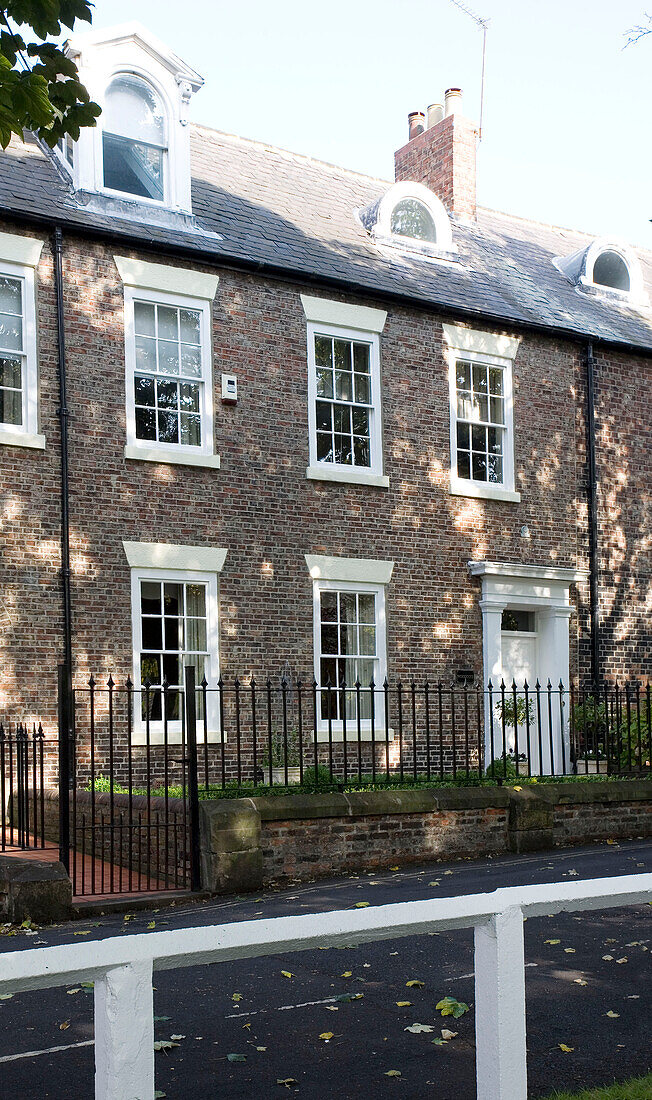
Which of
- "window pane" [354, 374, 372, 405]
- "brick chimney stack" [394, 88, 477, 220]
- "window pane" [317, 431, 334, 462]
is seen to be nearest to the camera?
"window pane" [317, 431, 334, 462]

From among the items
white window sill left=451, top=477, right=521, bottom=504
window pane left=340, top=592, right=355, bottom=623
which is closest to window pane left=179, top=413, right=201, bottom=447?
window pane left=340, top=592, right=355, bottom=623

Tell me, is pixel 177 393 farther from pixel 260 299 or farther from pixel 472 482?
pixel 472 482

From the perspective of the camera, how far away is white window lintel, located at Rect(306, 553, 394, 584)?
16.2 m

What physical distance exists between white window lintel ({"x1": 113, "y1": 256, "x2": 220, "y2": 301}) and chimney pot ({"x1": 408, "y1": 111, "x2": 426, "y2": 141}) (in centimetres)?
825

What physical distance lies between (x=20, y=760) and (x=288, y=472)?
6473 mm

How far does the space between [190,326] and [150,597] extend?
3.54 m

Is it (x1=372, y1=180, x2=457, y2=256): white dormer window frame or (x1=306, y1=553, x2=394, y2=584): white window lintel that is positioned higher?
(x1=372, y1=180, x2=457, y2=256): white dormer window frame

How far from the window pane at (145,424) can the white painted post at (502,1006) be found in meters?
12.1

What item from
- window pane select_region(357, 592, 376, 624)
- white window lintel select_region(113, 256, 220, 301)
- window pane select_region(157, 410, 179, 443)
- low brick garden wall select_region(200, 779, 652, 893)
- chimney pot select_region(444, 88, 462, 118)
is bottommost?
low brick garden wall select_region(200, 779, 652, 893)

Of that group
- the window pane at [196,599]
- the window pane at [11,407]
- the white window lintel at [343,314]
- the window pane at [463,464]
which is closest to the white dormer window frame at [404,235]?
the white window lintel at [343,314]

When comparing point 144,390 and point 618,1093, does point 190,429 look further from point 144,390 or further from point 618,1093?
point 618,1093

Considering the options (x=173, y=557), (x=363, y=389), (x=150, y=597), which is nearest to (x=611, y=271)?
(x=363, y=389)

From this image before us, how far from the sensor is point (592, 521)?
18938mm

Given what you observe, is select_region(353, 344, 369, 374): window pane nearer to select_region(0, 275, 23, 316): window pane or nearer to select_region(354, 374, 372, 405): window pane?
select_region(354, 374, 372, 405): window pane
